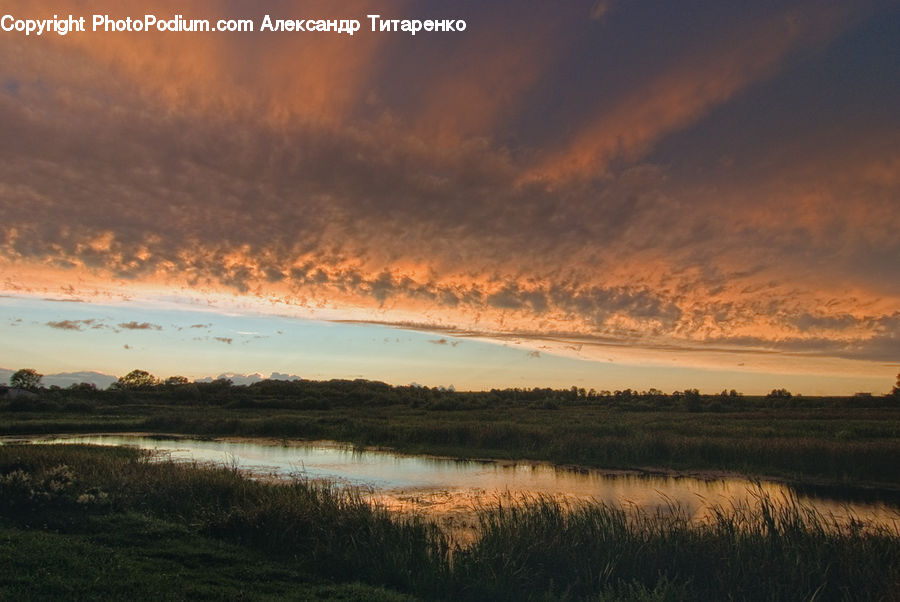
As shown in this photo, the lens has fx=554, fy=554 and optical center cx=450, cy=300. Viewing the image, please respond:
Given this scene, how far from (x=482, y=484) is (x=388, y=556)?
40.9 feet

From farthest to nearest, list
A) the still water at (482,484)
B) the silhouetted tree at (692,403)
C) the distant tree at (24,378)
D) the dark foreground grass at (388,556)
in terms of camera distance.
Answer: the distant tree at (24,378)
the silhouetted tree at (692,403)
the still water at (482,484)
the dark foreground grass at (388,556)

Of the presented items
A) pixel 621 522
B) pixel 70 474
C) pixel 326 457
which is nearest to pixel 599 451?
pixel 326 457

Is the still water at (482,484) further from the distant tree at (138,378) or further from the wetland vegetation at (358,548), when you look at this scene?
the distant tree at (138,378)

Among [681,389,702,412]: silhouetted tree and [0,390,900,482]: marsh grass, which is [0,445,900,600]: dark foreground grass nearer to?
[0,390,900,482]: marsh grass

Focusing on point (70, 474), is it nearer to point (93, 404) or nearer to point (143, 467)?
point (143, 467)

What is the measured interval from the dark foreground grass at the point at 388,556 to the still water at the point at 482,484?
10.2 feet

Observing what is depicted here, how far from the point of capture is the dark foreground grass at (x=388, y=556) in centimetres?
930

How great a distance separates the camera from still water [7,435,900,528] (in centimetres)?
1834

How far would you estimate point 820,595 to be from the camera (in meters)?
9.61

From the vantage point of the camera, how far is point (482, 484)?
→ 2303 cm

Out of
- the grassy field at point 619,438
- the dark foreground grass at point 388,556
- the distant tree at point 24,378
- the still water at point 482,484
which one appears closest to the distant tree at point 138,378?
the distant tree at point 24,378

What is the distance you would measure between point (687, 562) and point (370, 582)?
6019 millimetres

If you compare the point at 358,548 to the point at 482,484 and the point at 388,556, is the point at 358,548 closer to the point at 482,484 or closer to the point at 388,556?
the point at 388,556

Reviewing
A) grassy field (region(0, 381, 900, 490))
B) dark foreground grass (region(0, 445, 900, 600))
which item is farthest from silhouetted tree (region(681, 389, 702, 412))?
dark foreground grass (region(0, 445, 900, 600))
